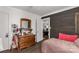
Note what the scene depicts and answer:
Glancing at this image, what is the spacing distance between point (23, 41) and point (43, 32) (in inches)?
22.2

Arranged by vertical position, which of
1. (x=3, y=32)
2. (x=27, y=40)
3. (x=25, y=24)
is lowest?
(x=27, y=40)

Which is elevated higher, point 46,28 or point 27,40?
point 46,28

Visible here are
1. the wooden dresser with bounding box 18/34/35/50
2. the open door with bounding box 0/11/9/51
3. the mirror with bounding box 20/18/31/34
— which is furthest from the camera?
the wooden dresser with bounding box 18/34/35/50

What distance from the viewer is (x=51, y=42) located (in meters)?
1.83

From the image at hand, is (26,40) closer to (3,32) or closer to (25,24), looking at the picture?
(25,24)

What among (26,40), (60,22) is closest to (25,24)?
(26,40)

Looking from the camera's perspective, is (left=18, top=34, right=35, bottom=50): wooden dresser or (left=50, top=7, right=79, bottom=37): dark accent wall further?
(left=18, top=34, right=35, bottom=50): wooden dresser

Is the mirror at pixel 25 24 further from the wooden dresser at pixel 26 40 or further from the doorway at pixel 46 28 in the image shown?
the doorway at pixel 46 28

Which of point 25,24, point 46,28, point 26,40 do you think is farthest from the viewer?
point 26,40

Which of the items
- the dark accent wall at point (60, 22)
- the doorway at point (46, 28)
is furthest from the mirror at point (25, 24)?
the dark accent wall at point (60, 22)

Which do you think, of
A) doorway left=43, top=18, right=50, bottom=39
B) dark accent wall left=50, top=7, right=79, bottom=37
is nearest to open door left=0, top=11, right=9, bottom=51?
doorway left=43, top=18, right=50, bottom=39

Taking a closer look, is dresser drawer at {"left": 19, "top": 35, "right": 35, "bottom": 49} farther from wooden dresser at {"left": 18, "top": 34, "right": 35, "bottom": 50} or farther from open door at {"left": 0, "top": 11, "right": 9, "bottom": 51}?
open door at {"left": 0, "top": 11, "right": 9, "bottom": 51}

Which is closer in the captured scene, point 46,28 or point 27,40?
point 46,28
